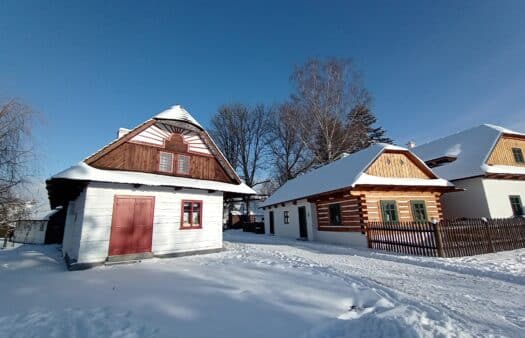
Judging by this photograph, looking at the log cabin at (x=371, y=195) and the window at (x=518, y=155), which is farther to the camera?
the window at (x=518, y=155)

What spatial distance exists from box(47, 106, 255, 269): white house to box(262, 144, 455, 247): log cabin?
630cm

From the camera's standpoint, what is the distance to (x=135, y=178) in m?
10.4

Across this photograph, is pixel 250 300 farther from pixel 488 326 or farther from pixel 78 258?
pixel 78 258

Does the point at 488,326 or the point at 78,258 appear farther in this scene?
the point at 78,258

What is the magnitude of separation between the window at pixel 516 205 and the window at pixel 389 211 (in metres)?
9.82

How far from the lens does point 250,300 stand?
503 centimetres

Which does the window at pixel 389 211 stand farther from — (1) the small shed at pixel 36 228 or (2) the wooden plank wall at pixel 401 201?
(1) the small shed at pixel 36 228

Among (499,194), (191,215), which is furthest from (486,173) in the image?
(191,215)

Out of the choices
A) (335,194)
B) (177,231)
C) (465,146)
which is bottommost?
(177,231)

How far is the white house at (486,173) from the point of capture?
55.5 ft

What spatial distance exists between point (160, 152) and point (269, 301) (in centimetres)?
955

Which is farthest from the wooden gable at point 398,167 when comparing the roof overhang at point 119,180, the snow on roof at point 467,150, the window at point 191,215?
the window at point 191,215

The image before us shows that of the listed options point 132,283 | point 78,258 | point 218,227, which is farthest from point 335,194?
point 78,258

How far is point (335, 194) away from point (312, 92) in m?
14.1
